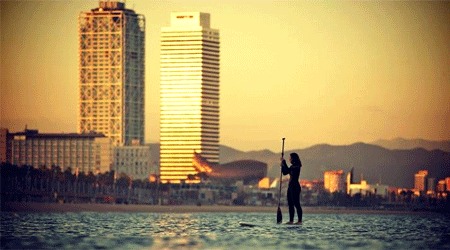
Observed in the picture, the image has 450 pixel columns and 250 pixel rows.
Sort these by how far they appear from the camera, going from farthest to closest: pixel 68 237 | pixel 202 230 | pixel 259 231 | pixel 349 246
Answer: pixel 202 230 → pixel 259 231 → pixel 68 237 → pixel 349 246

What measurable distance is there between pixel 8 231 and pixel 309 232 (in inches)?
748

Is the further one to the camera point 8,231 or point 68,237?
point 8,231

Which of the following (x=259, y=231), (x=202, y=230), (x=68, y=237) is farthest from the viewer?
(x=202, y=230)

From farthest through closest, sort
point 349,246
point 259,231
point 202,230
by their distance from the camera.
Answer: point 202,230, point 259,231, point 349,246

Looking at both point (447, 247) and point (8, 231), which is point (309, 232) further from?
point (8, 231)

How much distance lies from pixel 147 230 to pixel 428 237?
1867 cm

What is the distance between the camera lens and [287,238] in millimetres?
83875

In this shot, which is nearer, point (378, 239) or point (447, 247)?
point (447, 247)

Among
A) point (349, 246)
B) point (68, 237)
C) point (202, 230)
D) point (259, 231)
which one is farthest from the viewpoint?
point (202, 230)

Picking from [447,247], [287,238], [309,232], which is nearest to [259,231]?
[309,232]

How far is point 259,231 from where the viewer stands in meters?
92.8

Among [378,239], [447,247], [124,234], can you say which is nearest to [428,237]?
[378,239]

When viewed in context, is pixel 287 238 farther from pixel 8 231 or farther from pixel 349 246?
pixel 8 231

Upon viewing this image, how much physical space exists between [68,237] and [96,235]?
9.67 ft
